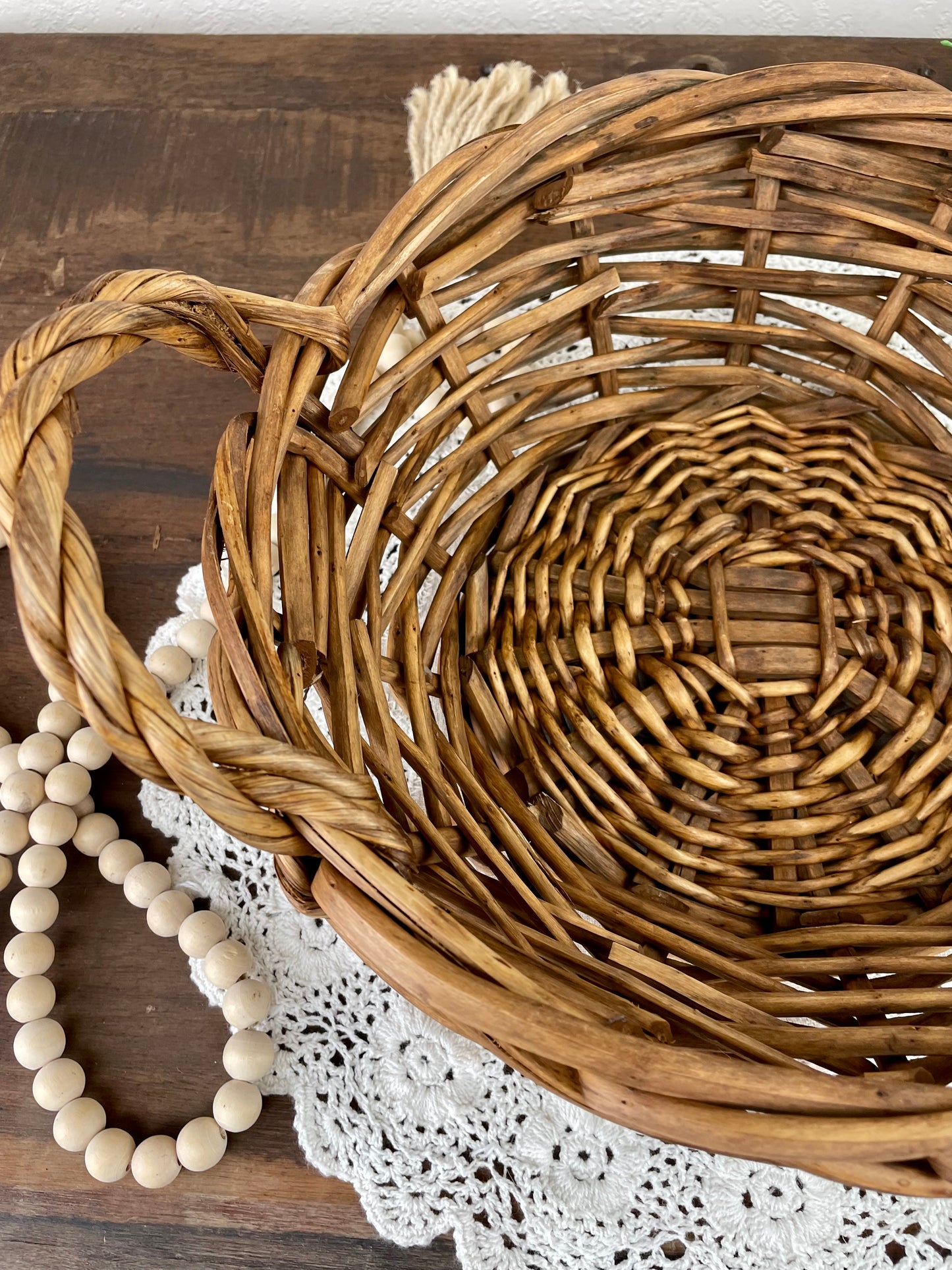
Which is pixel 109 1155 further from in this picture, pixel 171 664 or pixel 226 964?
pixel 171 664

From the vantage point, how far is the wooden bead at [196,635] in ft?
1.75

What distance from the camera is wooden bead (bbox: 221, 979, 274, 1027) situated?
1.55 feet

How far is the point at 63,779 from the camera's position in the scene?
509 millimetres

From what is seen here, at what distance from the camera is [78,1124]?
463 millimetres

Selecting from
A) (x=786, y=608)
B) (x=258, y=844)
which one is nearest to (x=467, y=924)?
(x=258, y=844)

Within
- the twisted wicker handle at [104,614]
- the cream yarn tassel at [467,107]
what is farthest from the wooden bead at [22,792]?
the cream yarn tassel at [467,107]

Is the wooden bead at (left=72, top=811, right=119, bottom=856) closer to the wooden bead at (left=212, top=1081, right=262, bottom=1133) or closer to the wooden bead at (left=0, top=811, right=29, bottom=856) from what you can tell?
the wooden bead at (left=0, top=811, right=29, bottom=856)

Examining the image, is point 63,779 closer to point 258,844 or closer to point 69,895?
point 69,895

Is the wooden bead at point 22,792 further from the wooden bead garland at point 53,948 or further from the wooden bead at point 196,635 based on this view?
the wooden bead at point 196,635

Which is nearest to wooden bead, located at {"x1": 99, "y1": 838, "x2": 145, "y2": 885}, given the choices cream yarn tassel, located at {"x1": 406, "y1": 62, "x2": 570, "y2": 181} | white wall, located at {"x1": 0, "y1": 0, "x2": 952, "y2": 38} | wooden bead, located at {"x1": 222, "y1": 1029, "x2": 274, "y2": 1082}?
wooden bead, located at {"x1": 222, "y1": 1029, "x2": 274, "y2": 1082}

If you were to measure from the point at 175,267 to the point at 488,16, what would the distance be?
39 centimetres

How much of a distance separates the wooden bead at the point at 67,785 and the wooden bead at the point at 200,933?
3.5 inches

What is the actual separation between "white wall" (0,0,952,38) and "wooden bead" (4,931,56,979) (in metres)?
0.72

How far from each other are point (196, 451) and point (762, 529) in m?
0.34
